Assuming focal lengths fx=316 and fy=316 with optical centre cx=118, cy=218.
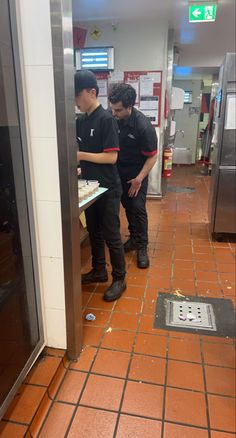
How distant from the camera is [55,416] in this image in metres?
1.37

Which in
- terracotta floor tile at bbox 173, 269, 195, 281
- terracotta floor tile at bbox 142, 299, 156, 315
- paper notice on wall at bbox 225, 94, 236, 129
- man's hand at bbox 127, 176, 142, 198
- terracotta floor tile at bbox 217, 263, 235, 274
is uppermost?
paper notice on wall at bbox 225, 94, 236, 129

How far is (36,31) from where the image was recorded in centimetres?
121

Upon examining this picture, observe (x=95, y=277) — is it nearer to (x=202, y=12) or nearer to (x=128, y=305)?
(x=128, y=305)

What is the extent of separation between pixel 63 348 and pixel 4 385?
1.39 feet

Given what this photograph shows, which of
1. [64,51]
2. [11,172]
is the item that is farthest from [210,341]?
[64,51]

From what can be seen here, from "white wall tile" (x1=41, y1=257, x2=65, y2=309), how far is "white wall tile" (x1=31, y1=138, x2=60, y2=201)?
311 mm

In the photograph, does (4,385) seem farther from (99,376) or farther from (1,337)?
(99,376)

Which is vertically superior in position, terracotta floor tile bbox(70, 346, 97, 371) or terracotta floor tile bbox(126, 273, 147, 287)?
terracotta floor tile bbox(70, 346, 97, 371)

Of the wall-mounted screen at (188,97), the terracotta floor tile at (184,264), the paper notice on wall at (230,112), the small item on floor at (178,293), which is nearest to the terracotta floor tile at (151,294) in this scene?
the small item on floor at (178,293)

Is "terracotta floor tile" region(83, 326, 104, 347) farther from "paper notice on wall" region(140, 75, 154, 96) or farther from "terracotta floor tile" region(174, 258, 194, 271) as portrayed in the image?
"paper notice on wall" region(140, 75, 154, 96)

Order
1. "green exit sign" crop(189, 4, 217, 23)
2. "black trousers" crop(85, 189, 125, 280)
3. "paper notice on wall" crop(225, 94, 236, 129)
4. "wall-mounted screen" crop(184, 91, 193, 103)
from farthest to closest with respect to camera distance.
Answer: "wall-mounted screen" crop(184, 91, 193, 103), "green exit sign" crop(189, 4, 217, 23), "paper notice on wall" crop(225, 94, 236, 129), "black trousers" crop(85, 189, 125, 280)

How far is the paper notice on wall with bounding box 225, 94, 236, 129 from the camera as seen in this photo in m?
2.98

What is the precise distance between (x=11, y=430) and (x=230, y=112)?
295 cm

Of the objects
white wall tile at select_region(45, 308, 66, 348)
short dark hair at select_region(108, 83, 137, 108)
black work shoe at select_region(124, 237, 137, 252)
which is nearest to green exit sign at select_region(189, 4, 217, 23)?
short dark hair at select_region(108, 83, 137, 108)
